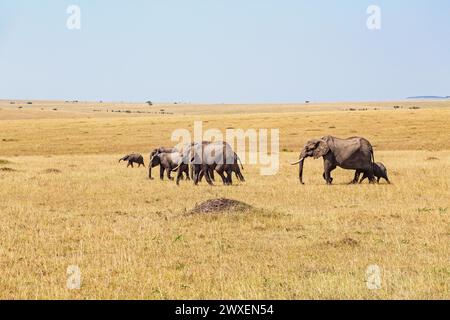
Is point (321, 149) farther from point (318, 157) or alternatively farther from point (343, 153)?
point (343, 153)

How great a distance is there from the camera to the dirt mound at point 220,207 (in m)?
18.4

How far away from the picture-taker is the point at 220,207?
1852cm

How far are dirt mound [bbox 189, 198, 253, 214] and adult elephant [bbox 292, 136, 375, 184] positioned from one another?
9882 millimetres

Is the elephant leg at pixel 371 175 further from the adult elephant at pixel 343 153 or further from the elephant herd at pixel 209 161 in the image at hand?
the elephant herd at pixel 209 161

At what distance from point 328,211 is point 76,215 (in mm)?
7120

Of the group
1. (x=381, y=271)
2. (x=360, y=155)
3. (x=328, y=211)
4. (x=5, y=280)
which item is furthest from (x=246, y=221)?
(x=360, y=155)

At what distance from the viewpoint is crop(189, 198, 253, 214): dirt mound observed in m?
18.4

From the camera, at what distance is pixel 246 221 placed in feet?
57.1
